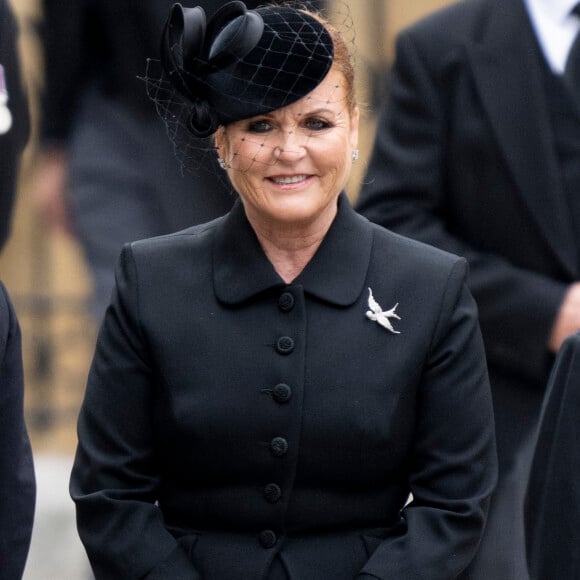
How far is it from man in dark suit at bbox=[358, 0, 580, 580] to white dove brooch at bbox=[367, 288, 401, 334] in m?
1.10

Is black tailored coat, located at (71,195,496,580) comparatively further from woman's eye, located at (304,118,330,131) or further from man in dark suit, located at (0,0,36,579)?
woman's eye, located at (304,118,330,131)

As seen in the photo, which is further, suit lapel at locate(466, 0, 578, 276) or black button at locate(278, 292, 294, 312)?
suit lapel at locate(466, 0, 578, 276)

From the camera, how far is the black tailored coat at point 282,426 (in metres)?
3.79

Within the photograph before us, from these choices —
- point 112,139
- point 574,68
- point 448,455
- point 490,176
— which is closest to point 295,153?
point 448,455

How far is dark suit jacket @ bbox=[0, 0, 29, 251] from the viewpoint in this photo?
4637mm

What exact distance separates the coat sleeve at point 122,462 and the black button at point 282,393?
0.24 metres

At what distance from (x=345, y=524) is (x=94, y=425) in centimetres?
52

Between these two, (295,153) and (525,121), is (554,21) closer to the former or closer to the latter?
(525,121)

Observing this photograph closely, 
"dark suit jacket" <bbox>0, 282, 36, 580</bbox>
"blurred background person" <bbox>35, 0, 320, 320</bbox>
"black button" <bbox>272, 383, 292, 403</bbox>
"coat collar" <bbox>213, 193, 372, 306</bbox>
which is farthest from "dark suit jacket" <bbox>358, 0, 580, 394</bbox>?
"dark suit jacket" <bbox>0, 282, 36, 580</bbox>

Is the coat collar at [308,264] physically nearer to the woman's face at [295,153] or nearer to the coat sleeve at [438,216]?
the woman's face at [295,153]

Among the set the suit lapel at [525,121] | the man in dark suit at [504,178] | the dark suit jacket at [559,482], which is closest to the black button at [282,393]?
the dark suit jacket at [559,482]

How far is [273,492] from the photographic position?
3797 millimetres

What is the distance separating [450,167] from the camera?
4.98m

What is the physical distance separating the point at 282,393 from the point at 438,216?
1.35 m
